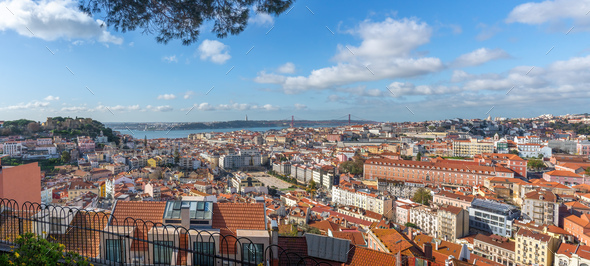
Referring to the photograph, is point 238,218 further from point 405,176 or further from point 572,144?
point 572,144

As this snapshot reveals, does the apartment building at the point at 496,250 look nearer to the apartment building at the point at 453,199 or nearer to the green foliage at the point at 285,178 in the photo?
the apartment building at the point at 453,199

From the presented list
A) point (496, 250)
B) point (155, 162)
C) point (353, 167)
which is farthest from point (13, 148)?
point (496, 250)

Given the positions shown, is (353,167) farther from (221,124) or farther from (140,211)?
(221,124)

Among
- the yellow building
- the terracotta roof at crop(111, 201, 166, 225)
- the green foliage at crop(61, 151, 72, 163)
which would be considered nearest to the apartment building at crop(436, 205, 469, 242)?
the terracotta roof at crop(111, 201, 166, 225)

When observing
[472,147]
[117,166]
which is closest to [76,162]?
[117,166]

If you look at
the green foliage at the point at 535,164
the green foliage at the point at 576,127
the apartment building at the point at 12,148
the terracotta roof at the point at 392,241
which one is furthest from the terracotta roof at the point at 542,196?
the green foliage at the point at 576,127
